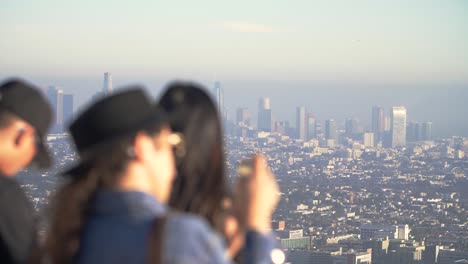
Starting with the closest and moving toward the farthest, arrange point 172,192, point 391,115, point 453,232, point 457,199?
point 172,192
point 453,232
point 457,199
point 391,115

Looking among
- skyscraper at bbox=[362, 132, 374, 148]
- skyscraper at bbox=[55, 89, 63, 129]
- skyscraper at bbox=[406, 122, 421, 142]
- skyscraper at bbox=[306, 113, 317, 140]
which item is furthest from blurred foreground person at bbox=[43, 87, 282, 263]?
skyscraper at bbox=[406, 122, 421, 142]

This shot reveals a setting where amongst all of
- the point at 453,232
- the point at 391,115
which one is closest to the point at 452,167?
the point at 391,115

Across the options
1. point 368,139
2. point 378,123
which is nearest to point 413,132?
point 378,123

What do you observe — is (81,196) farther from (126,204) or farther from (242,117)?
(242,117)

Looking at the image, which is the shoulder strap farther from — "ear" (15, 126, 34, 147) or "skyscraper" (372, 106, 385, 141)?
"skyscraper" (372, 106, 385, 141)

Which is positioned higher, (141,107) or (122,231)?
(141,107)

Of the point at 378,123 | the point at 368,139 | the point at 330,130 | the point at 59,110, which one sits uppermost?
the point at 59,110

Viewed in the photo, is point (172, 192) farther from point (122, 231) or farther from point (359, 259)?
point (359, 259)
